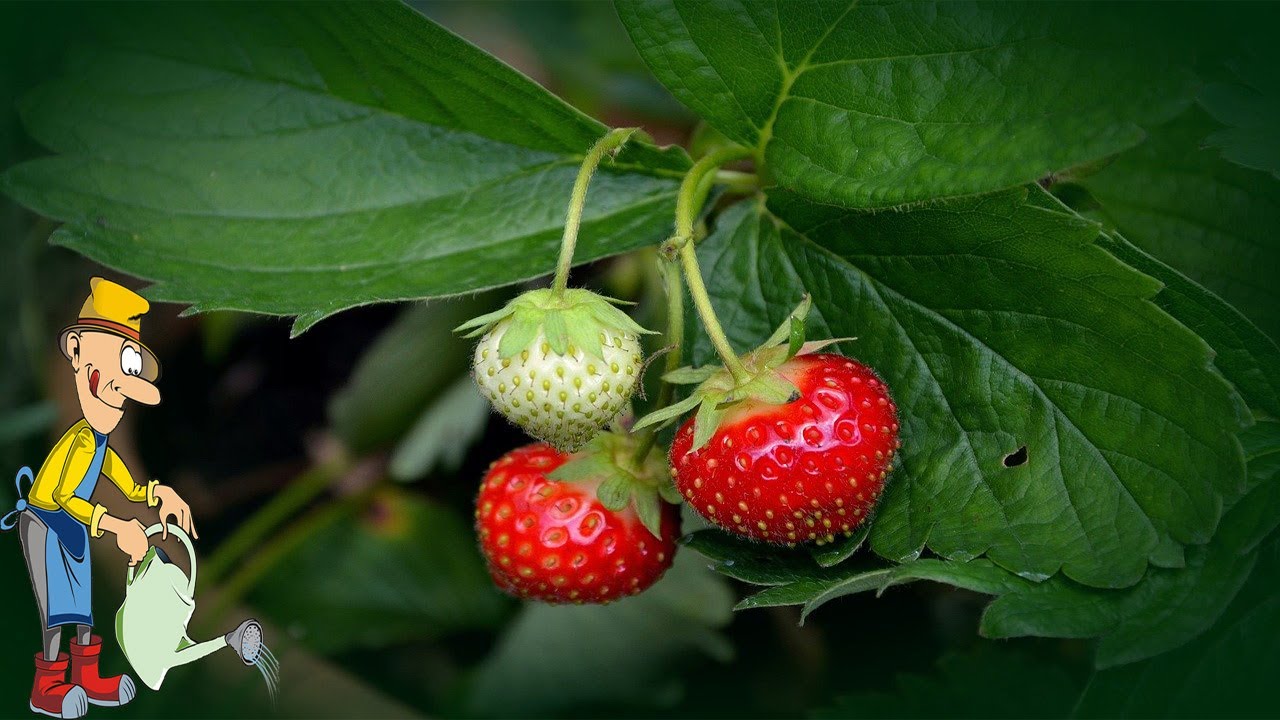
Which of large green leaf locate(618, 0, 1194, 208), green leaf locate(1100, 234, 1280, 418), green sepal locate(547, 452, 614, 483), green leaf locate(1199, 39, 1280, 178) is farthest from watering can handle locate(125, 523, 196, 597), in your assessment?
green leaf locate(1199, 39, 1280, 178)

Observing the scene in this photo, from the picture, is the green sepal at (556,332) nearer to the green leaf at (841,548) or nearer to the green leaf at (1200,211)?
the green leaf at (841,548)

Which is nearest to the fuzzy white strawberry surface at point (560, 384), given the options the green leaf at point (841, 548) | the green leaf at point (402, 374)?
the green leaf at point (841, 548)

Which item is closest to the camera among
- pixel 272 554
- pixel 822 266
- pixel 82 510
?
pixel 822 266

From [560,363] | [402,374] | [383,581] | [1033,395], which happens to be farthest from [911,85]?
[383,581]

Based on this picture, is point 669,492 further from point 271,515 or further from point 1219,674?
point 271,515

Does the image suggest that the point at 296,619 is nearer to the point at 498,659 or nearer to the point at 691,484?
the point at 498,659

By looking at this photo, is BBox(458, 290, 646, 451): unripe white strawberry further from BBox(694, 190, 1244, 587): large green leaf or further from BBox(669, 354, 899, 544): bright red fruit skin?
BBox(694, 190, 1244, 587): large green leaf

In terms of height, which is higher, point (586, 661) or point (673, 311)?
point (673, 311)
